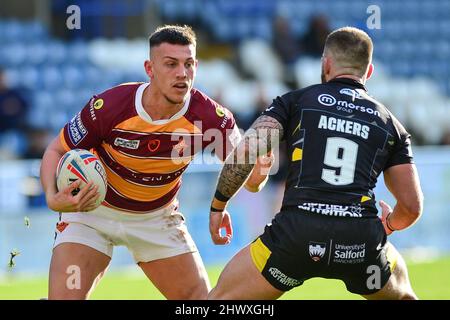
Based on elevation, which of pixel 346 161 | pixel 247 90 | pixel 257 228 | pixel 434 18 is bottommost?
pixel 257 228

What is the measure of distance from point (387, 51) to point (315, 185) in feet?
50.0

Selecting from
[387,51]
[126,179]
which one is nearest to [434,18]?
[387,51]

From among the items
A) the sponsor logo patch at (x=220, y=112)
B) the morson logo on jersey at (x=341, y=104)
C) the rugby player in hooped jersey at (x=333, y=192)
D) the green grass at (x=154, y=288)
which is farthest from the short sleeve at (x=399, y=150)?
the green grass at (x=154, y=288)

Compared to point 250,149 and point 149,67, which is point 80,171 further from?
point 250,149

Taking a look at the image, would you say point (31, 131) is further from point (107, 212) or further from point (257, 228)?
point (107, 212)

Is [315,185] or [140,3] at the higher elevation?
[140,3]

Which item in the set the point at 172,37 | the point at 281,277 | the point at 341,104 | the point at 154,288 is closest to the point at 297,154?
the point at 341,104

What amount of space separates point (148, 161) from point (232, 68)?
39.6 feet

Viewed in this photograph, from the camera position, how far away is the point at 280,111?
528 centimetres

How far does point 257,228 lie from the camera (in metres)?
13.0

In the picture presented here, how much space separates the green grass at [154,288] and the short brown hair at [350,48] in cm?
444

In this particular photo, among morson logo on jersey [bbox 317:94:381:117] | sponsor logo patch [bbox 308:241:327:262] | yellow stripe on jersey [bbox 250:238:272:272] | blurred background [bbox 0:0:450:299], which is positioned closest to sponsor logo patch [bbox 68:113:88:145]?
yellow stripe on jersey [bbox 250:238:272:272]

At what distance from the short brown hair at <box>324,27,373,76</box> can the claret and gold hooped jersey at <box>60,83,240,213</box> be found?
1.28 m

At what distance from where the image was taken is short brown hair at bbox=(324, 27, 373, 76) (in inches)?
212
